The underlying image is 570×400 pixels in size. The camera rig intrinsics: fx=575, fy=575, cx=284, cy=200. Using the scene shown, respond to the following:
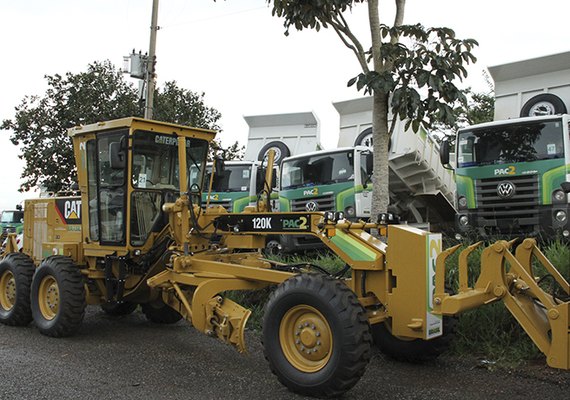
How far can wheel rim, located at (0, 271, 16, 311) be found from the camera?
7.88 m

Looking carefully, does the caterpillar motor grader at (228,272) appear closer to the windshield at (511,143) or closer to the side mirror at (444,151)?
the windshield at (511,143)

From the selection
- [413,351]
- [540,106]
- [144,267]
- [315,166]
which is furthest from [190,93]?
[413,351]

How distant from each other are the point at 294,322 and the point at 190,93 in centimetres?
1845

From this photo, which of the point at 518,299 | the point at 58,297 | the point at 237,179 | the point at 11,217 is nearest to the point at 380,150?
the point at 518,299

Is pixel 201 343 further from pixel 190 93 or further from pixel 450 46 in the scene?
pixel 190 93

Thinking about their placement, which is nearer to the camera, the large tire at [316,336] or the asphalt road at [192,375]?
the large tire at [316,336]

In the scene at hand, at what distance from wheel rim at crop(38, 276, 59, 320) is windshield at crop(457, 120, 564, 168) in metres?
6.95

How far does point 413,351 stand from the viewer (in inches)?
215

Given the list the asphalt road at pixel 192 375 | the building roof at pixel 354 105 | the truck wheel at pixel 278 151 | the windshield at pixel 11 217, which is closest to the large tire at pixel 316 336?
the asphalt road at pixel 192 375

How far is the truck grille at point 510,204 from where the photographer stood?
364 inches

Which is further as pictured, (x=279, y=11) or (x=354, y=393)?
(x=279, y=11)

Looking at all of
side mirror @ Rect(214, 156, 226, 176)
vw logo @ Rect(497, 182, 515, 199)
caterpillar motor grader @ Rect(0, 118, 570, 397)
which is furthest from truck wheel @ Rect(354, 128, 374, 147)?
side mirror @ Rect(214, 156, 226, 176)

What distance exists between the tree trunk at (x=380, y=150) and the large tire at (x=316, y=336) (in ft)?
12.1

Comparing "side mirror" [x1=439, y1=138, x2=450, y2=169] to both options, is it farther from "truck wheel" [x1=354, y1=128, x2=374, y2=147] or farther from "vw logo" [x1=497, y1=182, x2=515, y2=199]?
"truck wheel" [x1=354, y1=128, x2=374, y2=147]
